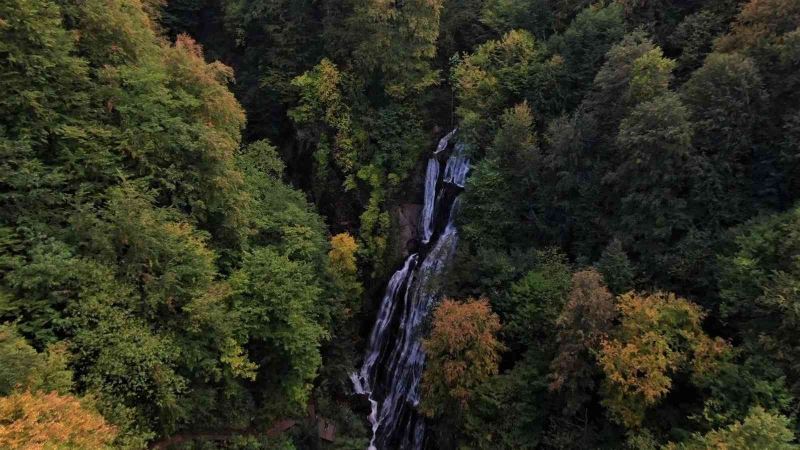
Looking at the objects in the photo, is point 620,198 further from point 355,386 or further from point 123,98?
point 123,98

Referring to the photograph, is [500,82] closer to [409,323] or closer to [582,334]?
[409,323]

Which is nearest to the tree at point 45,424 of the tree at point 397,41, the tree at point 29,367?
the tree at point 29,367

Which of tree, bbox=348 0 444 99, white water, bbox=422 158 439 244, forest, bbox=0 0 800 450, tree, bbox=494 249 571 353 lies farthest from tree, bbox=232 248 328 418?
tree, bbox=348 0 444 99

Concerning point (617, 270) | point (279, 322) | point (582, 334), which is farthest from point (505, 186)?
point (279, 322)

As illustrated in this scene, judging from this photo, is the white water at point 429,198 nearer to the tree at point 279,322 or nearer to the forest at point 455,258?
the forest at point 455,258

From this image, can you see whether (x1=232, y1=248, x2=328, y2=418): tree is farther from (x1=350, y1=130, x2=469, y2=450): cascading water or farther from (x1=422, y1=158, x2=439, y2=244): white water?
(x1=422, y1=158, x2=439, y2=244): white water

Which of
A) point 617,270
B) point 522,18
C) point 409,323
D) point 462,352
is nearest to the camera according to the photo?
point 617,270

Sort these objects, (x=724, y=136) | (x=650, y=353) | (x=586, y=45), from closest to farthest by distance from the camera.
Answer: (x=650, y=353) < (x=724, y=136) < (x=586, y=45)
